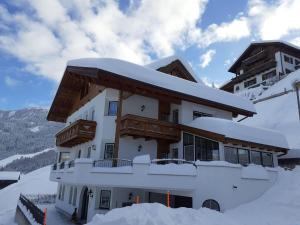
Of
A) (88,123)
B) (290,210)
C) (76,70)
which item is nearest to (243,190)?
(290,210)

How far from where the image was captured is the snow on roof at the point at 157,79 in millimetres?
17797

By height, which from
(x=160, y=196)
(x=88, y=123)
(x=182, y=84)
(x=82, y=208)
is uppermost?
(x=182, y=84)

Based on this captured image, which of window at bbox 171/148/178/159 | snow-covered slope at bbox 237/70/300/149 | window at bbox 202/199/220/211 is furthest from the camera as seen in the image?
snow-covered slope at bbox 237/70/300/149

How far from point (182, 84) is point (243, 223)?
40.5ft

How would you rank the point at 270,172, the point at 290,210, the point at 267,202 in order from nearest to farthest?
the point at 290,210 < the point at 267,202 < the point at 270,172

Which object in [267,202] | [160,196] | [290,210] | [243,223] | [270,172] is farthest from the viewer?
[160,196]

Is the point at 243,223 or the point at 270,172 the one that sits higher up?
the point at 270,172

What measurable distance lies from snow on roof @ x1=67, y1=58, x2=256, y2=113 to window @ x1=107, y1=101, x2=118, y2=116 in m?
3.19

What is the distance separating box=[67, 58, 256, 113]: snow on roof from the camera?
17.8 m

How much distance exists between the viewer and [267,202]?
49.3 feet

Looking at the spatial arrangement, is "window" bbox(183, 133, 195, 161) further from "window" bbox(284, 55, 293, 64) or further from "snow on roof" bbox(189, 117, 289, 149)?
"window" bbox(284, 55, 293, 64)

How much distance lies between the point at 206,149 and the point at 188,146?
4.91 ft

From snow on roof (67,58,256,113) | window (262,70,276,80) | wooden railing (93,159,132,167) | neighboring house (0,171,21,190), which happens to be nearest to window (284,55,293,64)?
window (262,70,276,80)

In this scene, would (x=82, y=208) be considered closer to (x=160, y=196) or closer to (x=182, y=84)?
(x=160, y=196)
